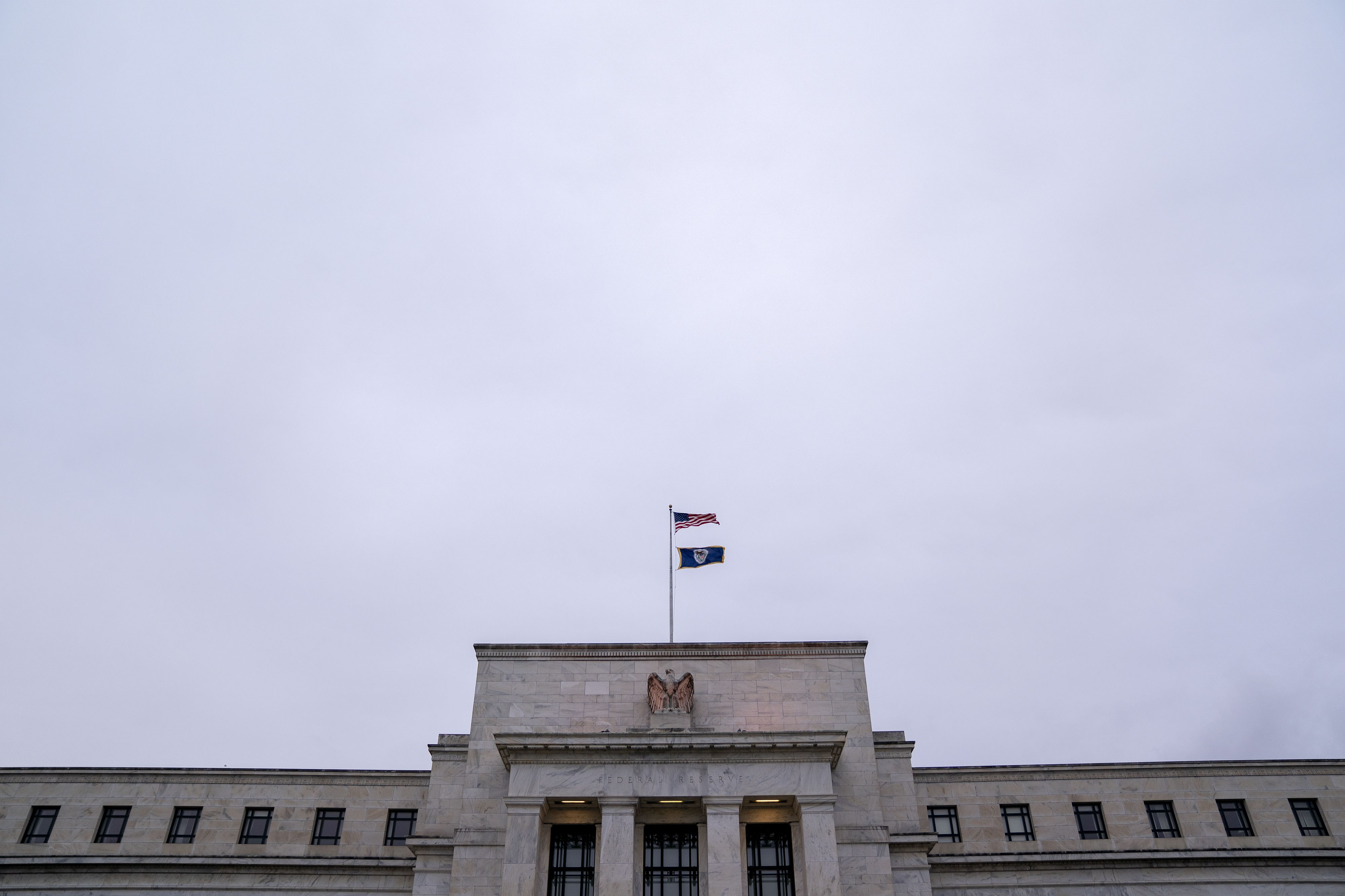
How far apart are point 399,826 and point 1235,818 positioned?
34.5m

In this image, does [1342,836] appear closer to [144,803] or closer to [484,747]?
[484,747]

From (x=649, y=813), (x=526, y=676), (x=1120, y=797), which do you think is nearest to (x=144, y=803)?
(x=526, y=676)

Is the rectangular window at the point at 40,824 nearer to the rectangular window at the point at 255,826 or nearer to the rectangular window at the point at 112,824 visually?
the rectangular window at the point at 112,824

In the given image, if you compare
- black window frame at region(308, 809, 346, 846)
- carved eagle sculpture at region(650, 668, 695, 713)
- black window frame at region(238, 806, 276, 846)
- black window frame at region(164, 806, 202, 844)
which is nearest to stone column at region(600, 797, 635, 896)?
carved eagle sculpture at region(650, 668, 695, 713)

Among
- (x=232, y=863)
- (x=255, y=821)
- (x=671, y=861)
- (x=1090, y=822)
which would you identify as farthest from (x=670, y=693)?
(x=232, y=863)

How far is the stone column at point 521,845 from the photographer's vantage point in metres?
33.9

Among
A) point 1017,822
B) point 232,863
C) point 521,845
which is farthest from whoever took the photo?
point 1017,822

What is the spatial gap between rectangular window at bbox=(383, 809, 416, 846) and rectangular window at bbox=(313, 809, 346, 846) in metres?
1.84

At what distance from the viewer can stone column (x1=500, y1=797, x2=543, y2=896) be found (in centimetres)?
3391

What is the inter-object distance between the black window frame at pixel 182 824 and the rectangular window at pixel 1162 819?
39.1 metres

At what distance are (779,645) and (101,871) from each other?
2864cm

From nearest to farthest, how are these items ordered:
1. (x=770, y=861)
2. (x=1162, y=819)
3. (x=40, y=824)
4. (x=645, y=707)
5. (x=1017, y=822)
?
(x=770, y=861) < (x=645, y=707) < (x=1162, y=819) < (x=1017, y=822) < (x=40, y=824)

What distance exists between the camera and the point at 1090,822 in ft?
131

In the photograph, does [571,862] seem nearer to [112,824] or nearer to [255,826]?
[255,826]
